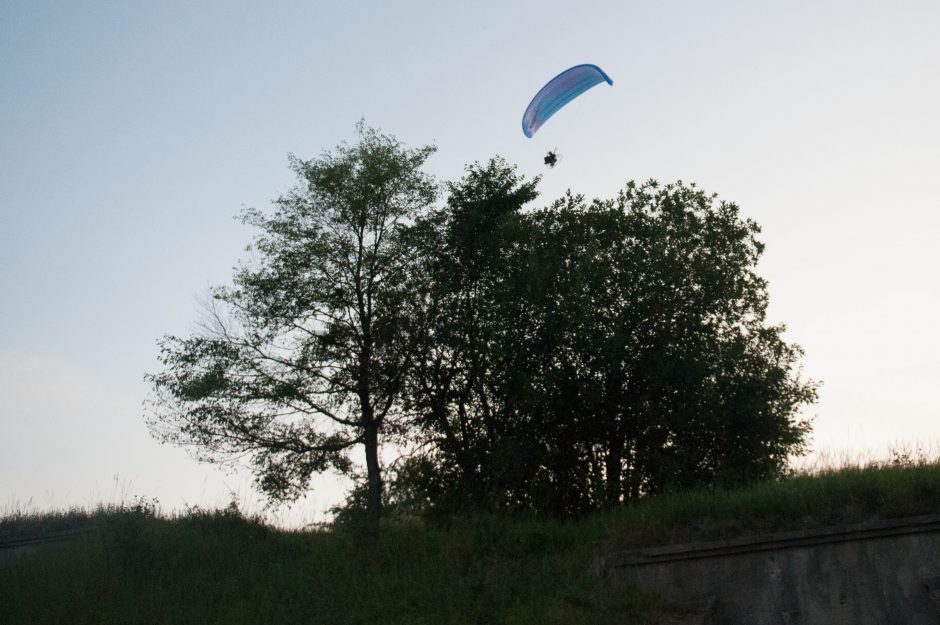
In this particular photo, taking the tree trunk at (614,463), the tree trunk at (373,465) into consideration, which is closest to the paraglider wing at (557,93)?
the tree trunk at (614,463)

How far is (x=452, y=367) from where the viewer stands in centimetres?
2534

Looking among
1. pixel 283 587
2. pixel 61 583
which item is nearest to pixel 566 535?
pixel 283 587

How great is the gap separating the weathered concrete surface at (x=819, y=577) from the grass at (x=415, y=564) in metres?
0.42

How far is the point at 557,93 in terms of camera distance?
2314 centimetres

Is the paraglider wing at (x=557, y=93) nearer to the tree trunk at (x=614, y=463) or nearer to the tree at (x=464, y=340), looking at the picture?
the tree at (x=464, y=340)

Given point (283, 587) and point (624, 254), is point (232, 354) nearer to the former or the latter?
point (283, 587)

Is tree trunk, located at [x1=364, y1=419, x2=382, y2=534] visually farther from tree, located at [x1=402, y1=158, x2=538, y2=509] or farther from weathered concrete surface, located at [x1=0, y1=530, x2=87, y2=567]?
weathered concrete surface, located at [x1=0, y1=530, x2=87, y2=567]

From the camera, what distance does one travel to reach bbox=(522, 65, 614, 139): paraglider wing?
22719 millimetres

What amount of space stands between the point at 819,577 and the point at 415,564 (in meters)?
7.87

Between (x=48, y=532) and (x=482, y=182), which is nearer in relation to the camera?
(x=48, y=532)

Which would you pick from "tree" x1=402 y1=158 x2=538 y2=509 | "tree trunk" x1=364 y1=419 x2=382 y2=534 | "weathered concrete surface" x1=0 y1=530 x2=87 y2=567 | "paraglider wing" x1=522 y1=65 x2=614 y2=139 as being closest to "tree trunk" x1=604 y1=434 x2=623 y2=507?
"tree" x1=402 y1=158 x2=538 y2=509

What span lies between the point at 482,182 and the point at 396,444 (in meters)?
8.71

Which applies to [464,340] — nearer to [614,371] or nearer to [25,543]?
[614,371]

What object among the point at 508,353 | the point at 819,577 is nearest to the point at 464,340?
the point at 508,353
